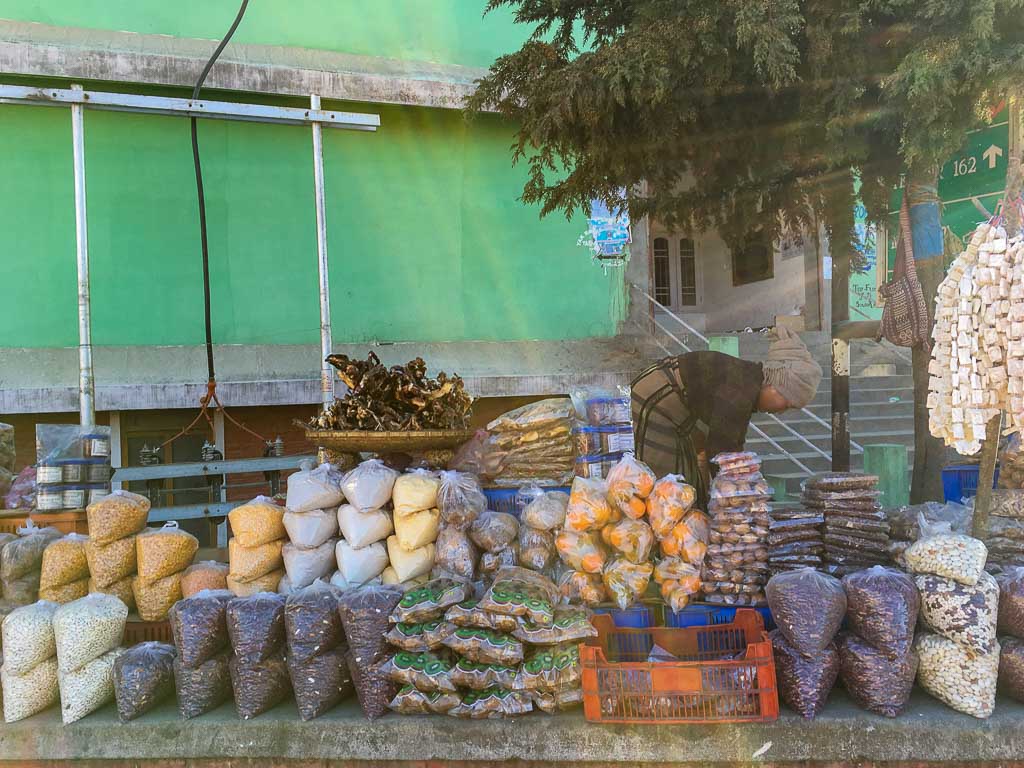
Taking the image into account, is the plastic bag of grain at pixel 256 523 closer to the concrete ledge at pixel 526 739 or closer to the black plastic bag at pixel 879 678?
the concrete ledge at pixel 526 739

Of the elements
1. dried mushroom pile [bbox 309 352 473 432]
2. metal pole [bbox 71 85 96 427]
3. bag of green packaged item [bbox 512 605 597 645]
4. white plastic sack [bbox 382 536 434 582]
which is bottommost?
bag of green packaged item [bbox 512 605 597 645]

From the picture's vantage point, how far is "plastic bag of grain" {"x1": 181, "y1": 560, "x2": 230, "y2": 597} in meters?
3.54

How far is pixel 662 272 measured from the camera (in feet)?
44.9

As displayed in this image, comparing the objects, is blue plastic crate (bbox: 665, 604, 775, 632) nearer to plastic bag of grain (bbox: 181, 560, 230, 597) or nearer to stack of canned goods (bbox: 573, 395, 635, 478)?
stack of canned goods (bbox: 573, 395, 635, 478)

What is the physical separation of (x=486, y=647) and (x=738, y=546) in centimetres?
123

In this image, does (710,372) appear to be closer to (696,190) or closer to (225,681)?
(696,190)

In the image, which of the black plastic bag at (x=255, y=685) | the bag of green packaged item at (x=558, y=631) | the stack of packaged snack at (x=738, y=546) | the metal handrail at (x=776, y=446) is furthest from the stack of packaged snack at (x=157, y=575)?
the metal handrail at (x=776, y=446)

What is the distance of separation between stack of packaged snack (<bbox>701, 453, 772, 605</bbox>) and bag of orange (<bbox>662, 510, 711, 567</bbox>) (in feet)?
0.16

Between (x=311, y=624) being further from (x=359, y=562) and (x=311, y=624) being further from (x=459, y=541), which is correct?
(x=459, y=541)

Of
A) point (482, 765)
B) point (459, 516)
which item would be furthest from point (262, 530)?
point (482, 765)

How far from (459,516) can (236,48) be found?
6.30m

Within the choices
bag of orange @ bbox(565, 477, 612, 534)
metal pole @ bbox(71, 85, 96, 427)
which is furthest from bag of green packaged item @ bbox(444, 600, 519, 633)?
metal pole @ bbox(71, 85, 96, 427)

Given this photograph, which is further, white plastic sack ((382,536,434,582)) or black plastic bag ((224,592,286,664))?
white plastic sack ((382,536,434,582))

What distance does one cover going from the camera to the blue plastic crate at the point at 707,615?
10.7 ft
